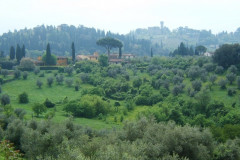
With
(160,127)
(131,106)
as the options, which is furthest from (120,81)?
(160,127)

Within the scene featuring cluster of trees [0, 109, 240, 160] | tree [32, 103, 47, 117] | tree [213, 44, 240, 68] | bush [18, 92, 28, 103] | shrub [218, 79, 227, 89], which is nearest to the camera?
cluster of trees [0, 109, 240, 160]

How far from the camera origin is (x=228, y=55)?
6344 cm

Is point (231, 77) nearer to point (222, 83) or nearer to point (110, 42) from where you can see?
point (222, 83)

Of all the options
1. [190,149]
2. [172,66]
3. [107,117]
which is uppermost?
[172,66]

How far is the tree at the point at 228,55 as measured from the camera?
208ft

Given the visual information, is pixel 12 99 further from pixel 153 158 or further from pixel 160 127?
pixel 153 158

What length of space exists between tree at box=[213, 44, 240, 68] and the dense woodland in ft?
0.77

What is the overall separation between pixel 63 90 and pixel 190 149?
4438cm

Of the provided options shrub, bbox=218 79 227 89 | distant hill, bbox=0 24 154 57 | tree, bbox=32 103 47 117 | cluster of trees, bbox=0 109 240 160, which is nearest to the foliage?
tree, bbox=32 103 47 117

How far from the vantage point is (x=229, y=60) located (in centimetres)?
6359

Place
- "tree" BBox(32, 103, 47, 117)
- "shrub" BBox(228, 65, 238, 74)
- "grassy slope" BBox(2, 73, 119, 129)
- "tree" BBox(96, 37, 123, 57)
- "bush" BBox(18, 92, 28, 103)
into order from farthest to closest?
1. "tree" BBox(96, 37, 123, 57)
2. "shrub" BBox(228, 65, 238, 74)
3. "grassy slope" BBox(2, 73, 119, 129)
4. "bush" BBox(18, 92, 28, 103)
5. "tree" BBox(32, 103, 47, 117)

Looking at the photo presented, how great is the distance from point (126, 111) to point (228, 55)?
108 feet

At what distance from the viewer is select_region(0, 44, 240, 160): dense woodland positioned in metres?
20.5

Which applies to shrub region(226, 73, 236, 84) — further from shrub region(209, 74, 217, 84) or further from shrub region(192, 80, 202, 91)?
shrub region(192, 80, 202, 91)
